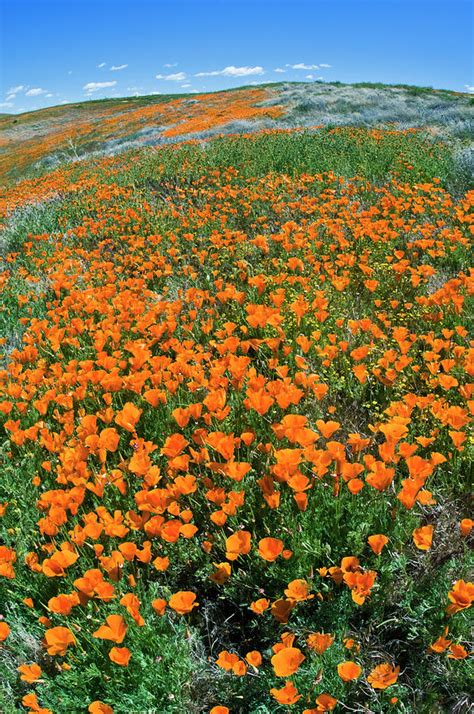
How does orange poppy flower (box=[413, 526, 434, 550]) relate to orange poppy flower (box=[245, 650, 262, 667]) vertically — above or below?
above

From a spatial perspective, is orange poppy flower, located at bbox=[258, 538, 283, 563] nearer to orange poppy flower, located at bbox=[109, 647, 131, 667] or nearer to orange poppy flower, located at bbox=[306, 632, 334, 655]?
orange poppy flower, located at bbox=[306, 632, 334, 655]

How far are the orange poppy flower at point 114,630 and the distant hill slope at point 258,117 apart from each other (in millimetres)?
12871

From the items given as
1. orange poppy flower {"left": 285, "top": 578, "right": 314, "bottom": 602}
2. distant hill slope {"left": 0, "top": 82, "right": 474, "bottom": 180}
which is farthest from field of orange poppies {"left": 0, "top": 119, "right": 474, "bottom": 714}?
distant hill slope {"left": 0, "top": 82, "right": 474, "bottom": 180}

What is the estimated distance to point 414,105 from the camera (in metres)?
27.9

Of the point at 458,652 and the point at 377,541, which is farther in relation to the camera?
the point at 377,541

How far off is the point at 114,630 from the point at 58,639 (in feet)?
0.83

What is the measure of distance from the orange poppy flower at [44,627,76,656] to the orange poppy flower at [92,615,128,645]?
0.18 metres

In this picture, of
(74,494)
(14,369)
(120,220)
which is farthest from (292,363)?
(120,220)

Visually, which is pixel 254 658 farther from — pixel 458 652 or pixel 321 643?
pixel 458 652

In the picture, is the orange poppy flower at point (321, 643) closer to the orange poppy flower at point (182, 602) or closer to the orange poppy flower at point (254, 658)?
the orange poppy flower at point (254, 658)

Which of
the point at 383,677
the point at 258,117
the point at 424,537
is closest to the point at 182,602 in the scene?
the point at 383,677

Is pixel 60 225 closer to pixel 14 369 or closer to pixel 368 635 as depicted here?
pixel 14 369

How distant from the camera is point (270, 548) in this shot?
2.02 m

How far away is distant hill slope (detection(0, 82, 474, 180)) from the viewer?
2217cm
